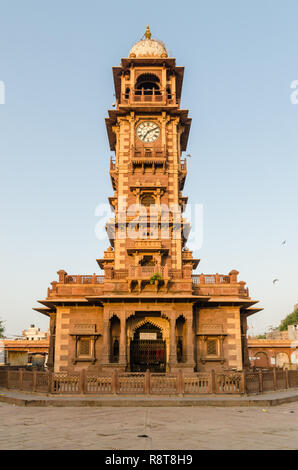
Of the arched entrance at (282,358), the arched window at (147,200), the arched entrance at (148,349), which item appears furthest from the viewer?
the arched entrance at (282,358)

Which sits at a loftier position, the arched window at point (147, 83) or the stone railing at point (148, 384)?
the arched window at point (147, 83)

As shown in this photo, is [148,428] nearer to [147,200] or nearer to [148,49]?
[147,200]

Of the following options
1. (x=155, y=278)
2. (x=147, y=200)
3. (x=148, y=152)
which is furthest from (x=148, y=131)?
(x=155, y=278)

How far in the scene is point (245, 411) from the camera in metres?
15.3

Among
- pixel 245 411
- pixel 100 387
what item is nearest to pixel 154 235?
pixel 100 387

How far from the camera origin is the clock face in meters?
33.5

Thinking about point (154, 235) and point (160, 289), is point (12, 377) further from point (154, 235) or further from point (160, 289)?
point (154, 235)

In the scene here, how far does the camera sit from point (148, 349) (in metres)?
28.1

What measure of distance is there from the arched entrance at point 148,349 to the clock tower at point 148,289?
66 millimetres

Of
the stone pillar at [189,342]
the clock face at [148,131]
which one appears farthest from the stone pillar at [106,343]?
the clock face at [148,131]

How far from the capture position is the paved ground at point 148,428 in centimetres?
916

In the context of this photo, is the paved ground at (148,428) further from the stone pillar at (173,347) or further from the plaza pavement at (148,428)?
the stone pillar at (173,347)

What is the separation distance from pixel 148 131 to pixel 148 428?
2631 centimetres
